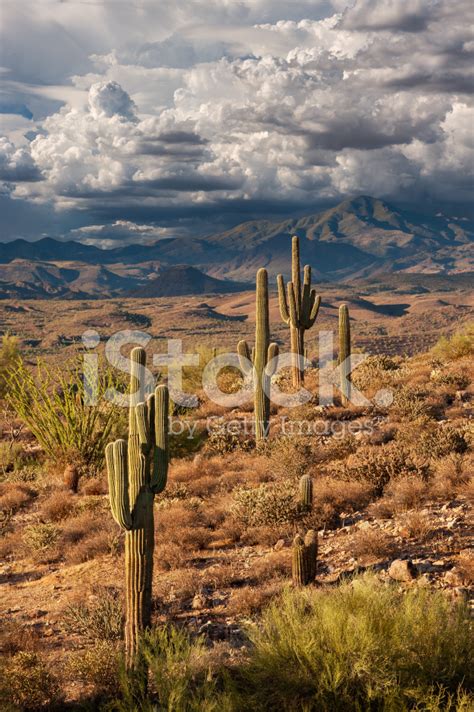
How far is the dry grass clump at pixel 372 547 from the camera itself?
816 centimetres

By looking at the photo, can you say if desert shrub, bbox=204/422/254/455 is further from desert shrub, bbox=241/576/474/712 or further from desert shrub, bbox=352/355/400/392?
desert shrub, bbox=241/576/474/712

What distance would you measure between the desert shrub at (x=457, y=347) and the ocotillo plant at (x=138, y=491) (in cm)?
1924

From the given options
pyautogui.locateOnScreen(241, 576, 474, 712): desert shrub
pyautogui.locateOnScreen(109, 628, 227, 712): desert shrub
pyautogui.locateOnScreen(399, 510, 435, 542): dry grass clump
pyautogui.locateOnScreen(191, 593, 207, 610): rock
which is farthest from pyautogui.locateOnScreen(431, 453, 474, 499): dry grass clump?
pyautogui.locateOnScreen(109, 628, 227, 712): desert shrub

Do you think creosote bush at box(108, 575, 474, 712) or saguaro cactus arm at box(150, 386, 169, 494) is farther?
saguaro cactus arm at box(150, 386, 169, 494)

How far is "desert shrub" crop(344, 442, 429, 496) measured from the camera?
35.7ft

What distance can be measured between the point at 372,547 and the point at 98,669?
3.89 metres

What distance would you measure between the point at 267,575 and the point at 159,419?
99.0 inches

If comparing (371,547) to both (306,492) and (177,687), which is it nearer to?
(306,492)

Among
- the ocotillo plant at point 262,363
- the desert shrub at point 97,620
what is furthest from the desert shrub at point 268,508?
the ocotillo plant at point 262,363

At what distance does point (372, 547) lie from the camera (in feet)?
27.0

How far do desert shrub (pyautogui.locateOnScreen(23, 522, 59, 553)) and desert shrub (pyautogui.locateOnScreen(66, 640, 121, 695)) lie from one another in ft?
13.2

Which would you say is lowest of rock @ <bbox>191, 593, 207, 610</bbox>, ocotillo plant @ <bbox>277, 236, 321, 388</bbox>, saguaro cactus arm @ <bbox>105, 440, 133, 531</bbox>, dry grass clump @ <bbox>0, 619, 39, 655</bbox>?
dry grass clump @ <bbox>0, 619, 39, 655</bbox>

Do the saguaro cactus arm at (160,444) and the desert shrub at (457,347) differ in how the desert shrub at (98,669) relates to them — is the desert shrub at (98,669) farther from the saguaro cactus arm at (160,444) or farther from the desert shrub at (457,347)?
the desert shrub at (457,347)

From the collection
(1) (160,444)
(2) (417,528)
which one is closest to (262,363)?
(2) (417,528)
